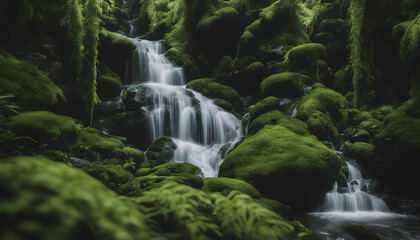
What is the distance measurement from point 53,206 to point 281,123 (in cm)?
791

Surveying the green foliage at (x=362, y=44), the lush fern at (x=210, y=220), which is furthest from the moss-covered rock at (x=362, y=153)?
the lush fern at (x=210, y=220)

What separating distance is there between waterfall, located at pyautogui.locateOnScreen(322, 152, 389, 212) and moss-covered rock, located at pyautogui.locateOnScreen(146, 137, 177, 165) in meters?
5.67

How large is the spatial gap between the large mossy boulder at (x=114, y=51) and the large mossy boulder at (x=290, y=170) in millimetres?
10462

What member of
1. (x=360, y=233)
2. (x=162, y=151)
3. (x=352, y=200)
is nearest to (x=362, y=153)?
(x=352, y=200)

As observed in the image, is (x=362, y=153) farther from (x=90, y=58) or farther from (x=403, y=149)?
(x=90, y=58)

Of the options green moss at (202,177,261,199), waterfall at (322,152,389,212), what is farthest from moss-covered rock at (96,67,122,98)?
waterfall at (322,152,389,212)

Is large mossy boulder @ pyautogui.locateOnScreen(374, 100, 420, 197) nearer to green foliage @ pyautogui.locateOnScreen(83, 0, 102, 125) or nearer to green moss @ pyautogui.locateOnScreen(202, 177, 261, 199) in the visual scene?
green moss @ pyautogui.locateOnScreen(202, 177, 261, 199)

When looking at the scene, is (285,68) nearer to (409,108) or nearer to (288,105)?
(288,105)

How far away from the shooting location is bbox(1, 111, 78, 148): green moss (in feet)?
14.6

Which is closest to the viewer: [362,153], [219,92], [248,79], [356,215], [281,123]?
[356,215]

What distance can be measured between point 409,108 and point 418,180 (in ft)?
7.91

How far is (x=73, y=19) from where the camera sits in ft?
28.6

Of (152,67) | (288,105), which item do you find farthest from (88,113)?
(288,105)

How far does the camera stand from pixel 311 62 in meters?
11.6
